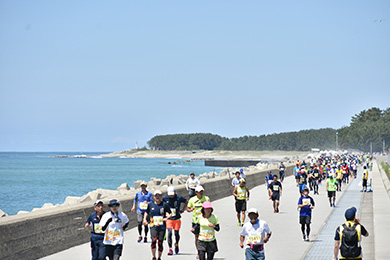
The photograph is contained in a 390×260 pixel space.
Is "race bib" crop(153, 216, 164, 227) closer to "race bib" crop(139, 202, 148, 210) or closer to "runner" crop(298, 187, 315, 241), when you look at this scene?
"race bib" crop(139, 202, 148, 210)

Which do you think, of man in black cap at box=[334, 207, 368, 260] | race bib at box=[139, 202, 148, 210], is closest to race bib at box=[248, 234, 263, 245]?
man in black cap at box=[334, 207, 368, 260]

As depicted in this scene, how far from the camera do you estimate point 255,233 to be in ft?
32.8

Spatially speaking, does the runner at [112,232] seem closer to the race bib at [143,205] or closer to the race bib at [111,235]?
the race bib at [111,235]

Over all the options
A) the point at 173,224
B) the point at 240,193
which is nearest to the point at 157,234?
the point at 173,224

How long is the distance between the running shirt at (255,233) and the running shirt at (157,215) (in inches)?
114

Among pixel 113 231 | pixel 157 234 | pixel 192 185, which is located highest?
pixel 192 185

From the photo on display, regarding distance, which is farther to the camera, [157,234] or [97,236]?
[157,234]

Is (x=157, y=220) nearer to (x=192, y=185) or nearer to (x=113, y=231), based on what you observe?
(x=113, y=231)

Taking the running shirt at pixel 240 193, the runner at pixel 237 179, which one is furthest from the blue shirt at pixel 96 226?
the runner at pixel 237 179

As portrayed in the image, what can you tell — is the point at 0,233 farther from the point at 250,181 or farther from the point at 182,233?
the point at 250,181

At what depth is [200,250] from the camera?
10.7 m

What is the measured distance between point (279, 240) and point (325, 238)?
1.29 m

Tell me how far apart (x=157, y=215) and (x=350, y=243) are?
450 centimetres

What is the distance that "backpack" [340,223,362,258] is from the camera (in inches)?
363
